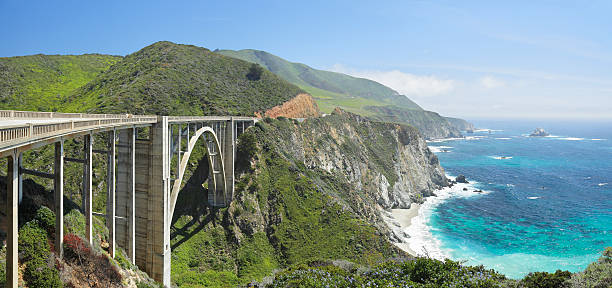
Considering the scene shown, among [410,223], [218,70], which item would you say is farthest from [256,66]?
[410,223]

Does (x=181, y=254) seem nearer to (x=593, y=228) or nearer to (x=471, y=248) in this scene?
(x=471, y=248)

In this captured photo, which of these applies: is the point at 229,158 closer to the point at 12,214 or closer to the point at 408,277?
the point at 408,277

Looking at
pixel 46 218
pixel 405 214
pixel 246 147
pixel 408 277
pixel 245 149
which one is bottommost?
pixel 405 214

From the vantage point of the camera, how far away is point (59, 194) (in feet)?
41.0

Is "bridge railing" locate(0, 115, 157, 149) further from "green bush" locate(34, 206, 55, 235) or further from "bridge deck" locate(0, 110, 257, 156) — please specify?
"green bush" locate(34, 206, 55, 235)

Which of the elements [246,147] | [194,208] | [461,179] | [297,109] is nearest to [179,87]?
[246,147]

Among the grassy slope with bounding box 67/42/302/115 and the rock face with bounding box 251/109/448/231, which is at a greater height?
the grassy slope with bounding box 67/42/302/115

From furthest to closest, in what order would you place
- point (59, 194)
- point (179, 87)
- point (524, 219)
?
point (524, 219) < point (179, 87) < point (59, 194)

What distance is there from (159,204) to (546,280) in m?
22.5

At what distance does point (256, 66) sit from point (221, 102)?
2180 centimetres

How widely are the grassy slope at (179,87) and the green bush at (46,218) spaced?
33679 millimetres

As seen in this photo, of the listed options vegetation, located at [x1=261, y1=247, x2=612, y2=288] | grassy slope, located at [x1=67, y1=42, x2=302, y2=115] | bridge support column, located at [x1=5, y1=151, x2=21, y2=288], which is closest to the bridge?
bridge support column, located at [x1=5, y1=151, x2=21, y2=288]

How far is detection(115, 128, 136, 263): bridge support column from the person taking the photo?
65.7 feet

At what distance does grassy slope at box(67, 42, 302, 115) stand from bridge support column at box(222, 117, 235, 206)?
13.1 m
